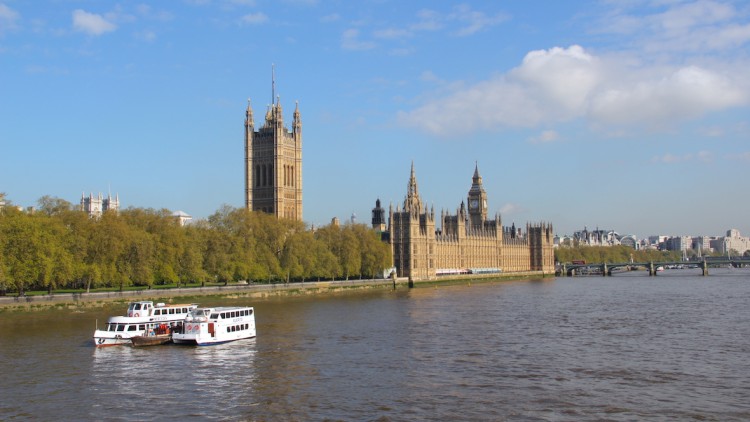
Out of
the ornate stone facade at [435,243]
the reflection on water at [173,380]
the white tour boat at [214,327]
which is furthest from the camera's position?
the ornate stone facade at [435,243]

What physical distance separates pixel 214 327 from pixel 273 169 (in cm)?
9971

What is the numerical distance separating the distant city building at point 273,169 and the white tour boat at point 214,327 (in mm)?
93371

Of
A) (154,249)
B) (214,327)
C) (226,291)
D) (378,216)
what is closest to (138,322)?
(214,327)

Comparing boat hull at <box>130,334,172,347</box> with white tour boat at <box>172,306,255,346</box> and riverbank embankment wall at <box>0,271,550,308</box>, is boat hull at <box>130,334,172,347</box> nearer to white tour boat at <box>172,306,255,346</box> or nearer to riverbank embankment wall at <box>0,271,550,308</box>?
white tour boat at <box>172,306,255,346</box>

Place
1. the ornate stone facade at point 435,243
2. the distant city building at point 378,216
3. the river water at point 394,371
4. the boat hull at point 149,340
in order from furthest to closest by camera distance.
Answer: the distant city building at point 378,216
the ornate stone facade at point 435,243
the boat hull at point 149,340
the river water at point 394,371

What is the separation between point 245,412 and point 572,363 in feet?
60.6

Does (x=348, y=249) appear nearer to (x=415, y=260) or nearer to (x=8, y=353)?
(x=415, y=260)

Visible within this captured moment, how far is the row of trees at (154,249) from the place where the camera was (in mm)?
65500

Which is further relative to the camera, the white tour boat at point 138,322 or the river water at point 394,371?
the white tour boat at point 138,322

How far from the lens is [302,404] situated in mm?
32188

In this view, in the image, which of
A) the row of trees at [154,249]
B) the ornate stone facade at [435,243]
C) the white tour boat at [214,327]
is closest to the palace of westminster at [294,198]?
the ornate stone facade at [435,243]

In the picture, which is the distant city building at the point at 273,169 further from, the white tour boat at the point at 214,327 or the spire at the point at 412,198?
the white tour boat at the point at 214,327

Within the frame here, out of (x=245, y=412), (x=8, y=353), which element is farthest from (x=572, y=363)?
(x=8, y=353)

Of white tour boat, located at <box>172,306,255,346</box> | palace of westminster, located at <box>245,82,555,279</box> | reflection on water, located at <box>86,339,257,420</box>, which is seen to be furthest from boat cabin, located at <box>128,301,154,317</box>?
palace of westminster, located at <box>245,82,555,279</box>
